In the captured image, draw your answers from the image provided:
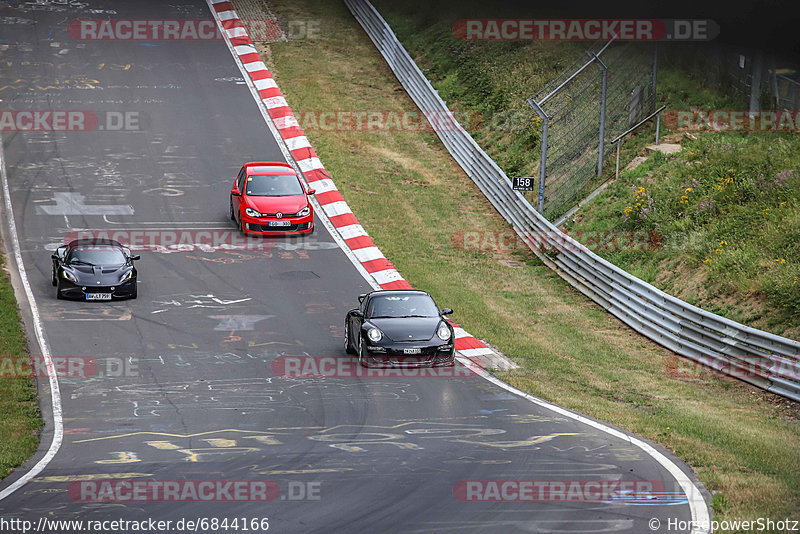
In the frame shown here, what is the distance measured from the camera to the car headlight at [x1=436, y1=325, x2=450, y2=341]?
708 inches

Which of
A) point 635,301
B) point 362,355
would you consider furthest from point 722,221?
point 362,355

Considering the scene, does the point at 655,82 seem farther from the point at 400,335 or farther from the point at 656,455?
the point at 656,455

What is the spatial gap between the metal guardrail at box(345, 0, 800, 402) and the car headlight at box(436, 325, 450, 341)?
5253 millimetres

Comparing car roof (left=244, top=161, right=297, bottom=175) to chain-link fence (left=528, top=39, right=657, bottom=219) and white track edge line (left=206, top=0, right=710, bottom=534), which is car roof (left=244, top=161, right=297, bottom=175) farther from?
chain-link fence (left=528, top=39, right=657, bottom=219)

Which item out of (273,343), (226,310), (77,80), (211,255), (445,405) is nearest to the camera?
(445,405)

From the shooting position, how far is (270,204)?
27047mm

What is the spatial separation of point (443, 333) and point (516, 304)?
19.5ft

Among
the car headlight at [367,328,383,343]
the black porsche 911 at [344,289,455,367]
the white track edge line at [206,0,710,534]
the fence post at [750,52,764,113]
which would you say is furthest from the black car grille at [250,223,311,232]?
the fence post at [750,52,764,113]

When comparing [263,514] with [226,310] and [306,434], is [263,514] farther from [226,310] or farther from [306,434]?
[226,310]

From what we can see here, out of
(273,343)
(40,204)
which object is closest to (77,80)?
(40,204)

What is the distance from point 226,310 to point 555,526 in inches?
505

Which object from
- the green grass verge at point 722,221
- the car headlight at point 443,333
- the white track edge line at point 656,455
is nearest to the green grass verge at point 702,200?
the green grass verge at point 722,221

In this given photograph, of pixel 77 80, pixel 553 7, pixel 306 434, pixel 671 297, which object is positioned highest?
pixel 553 7

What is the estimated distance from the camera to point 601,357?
1992 cm
